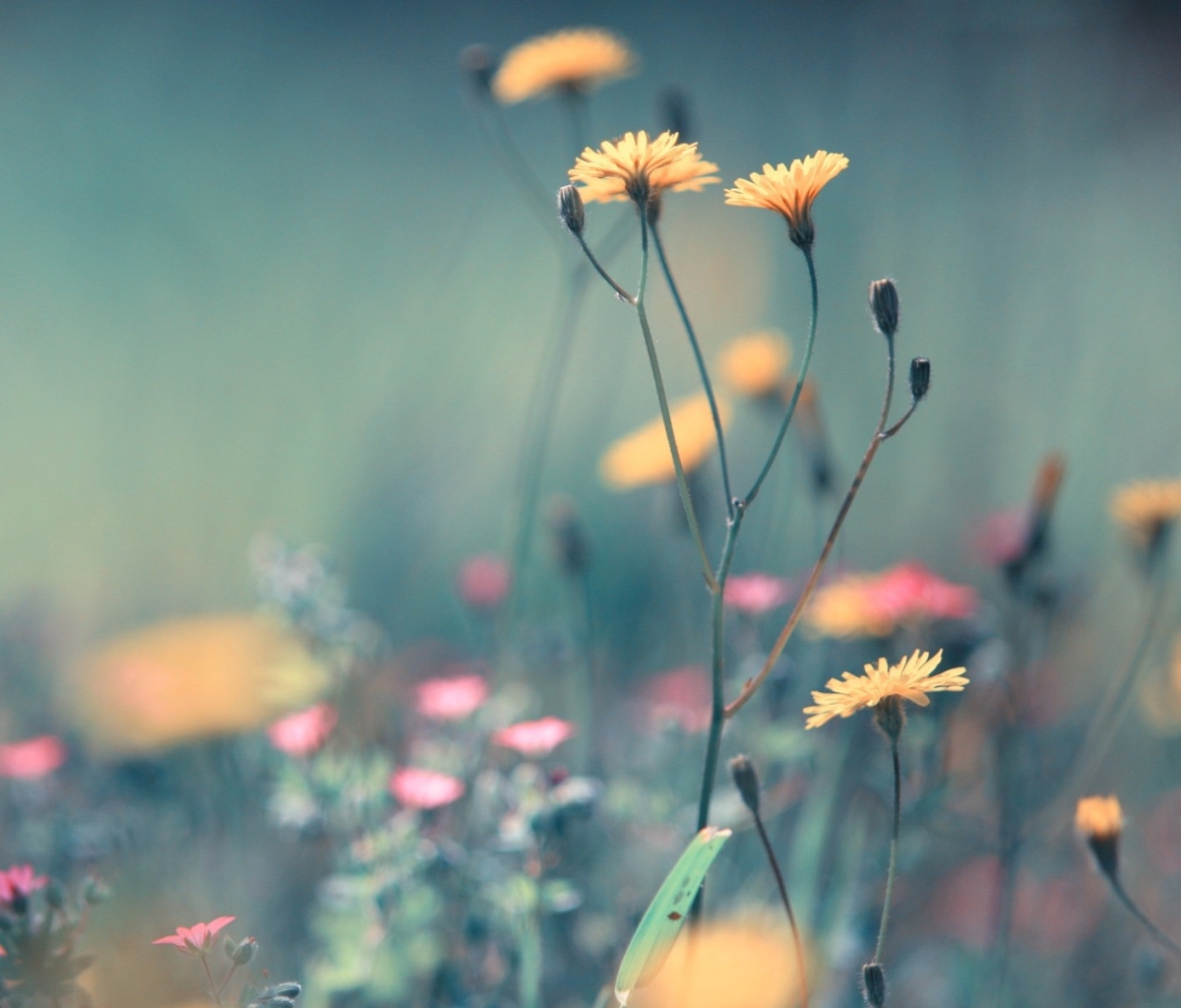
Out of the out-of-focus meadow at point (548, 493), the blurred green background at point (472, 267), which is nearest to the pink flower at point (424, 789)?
the out-of-focus meadow at point (548, 493)

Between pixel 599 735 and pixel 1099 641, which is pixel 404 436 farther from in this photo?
pixel 1099 641

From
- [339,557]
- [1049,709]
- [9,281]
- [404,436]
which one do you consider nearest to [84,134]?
[9,281]

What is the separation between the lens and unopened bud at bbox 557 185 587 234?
1.77 feet

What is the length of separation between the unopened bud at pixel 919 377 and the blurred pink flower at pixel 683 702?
51 cm

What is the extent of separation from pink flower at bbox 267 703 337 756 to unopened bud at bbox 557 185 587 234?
53 cm

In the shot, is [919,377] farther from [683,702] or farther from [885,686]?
[683,702]

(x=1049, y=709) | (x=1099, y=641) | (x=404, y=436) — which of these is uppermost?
(x=404, y=436)

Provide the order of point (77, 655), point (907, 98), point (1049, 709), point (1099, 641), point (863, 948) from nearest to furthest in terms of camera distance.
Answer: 1. point (863, 948)
2. point (1049, 709)
3. point (77, 655)
4. point (1099, 641)
5. point (907, 98)

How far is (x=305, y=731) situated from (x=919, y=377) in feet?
2.09

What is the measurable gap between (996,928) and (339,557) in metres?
1.30

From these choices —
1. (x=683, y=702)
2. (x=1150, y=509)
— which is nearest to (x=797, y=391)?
(x=1150, y=509)

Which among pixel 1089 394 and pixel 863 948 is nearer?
pixel 863 948

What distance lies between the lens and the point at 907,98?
2.18m

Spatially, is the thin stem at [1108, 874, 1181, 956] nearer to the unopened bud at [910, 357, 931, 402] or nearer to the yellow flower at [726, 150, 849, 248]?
the unopened bud at [910, 357, 931, 402]
